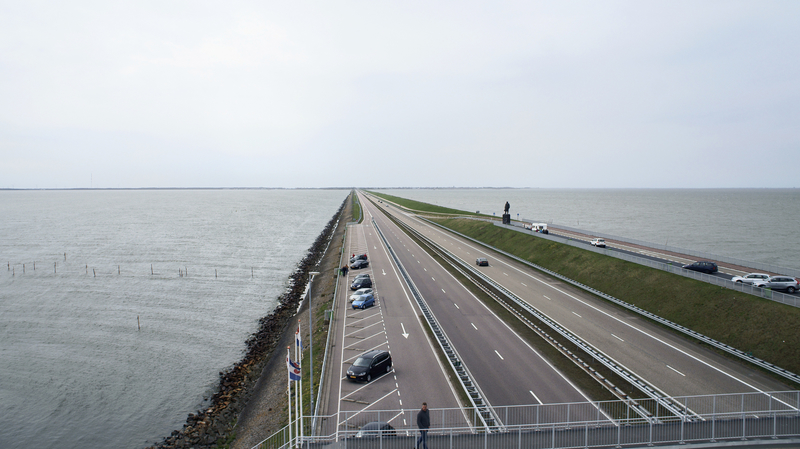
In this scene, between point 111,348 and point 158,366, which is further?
point 111,348

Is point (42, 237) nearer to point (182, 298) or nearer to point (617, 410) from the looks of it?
point (182, 298)

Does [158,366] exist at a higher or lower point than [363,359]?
lower

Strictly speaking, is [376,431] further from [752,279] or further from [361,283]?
[752,279]

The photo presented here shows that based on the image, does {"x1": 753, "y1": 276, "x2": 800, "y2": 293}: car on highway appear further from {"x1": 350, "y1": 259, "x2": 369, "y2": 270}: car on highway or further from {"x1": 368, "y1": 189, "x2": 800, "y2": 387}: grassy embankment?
{"x1": 350, "y1": 259, "x2": 369, "y2": 270}: car on highway

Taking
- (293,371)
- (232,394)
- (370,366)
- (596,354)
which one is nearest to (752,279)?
(596,354)

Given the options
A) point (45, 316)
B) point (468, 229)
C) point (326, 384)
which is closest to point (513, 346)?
point (326, 384)

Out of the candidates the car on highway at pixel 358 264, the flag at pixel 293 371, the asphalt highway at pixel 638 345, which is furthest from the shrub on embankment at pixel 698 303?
the flag at pixel 293 371
